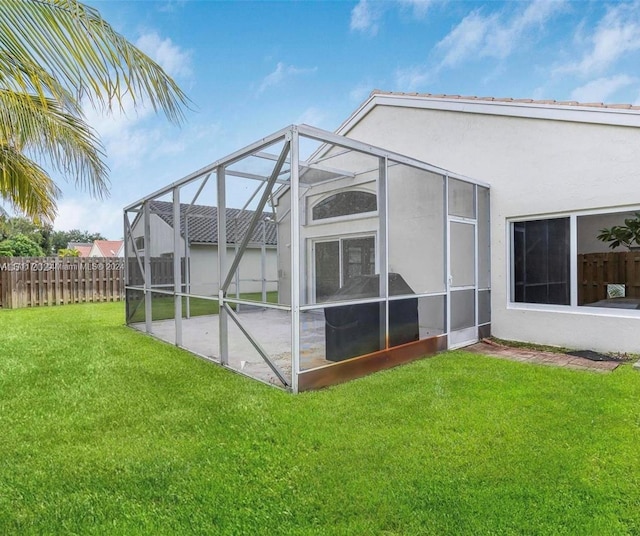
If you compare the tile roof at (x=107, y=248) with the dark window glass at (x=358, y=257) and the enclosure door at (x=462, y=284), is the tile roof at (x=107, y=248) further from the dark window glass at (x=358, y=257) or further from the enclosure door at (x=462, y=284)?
the enclosure door at (x=462, y=284)

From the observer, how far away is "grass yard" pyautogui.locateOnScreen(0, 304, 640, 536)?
2.24 meters

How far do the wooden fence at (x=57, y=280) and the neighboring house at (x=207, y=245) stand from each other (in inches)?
270

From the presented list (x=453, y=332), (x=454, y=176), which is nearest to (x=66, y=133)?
(x=454, y=176)

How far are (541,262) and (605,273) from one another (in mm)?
878

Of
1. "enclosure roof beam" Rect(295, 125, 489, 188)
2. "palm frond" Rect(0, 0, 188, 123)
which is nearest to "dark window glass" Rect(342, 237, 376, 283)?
"enclosure roof beam" Rect(295, 125, 489, 188)

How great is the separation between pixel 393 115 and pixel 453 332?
4.85 m

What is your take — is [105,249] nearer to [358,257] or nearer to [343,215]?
[343,215]

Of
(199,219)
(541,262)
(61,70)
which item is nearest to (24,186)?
(199,219)

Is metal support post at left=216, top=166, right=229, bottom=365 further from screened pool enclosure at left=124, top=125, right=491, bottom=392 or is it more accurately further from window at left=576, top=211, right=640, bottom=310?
window at left=576, top=211, right=640, bottom=310

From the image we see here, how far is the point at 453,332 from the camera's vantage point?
639 cm

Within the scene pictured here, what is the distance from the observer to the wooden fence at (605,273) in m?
5.80

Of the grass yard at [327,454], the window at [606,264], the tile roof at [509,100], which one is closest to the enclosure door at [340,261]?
the grass yard at [327,454]

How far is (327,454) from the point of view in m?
2.95

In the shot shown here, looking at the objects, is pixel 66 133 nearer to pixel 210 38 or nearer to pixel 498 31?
pixel 210 38
